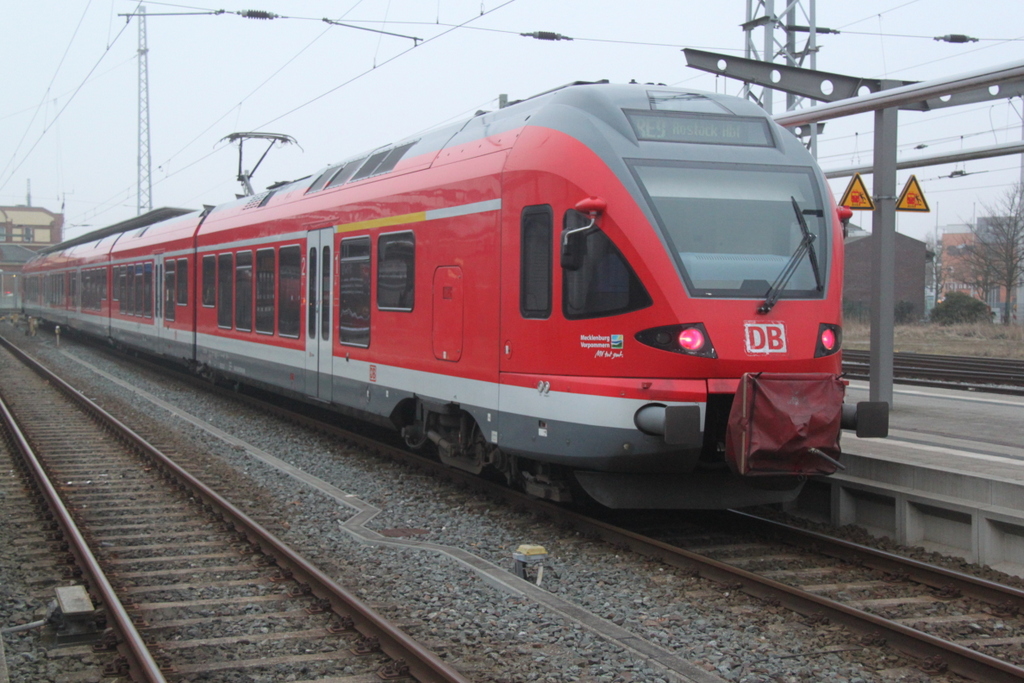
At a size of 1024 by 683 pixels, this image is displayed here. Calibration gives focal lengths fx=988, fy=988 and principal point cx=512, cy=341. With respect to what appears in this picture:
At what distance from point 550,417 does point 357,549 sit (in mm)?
1743

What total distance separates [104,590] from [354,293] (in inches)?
208

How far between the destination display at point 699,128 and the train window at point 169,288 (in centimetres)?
1386

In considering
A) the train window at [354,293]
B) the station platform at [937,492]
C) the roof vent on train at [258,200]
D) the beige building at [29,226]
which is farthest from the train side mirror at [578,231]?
the beige building at [29,226]

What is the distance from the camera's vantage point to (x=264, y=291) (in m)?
13.9

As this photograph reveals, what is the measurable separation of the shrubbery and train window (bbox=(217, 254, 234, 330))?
31679 mm

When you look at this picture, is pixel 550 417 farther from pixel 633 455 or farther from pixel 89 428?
pixel 89 428

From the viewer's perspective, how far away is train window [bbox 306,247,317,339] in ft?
39.3

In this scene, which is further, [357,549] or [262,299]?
[262,299]

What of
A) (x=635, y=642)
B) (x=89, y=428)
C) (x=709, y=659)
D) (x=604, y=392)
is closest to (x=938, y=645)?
(x=709, y=659)

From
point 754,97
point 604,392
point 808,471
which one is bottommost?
point 808,471

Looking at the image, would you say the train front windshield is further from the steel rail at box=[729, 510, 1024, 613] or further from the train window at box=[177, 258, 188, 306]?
the train window at box=[177, 258, 188, 306]

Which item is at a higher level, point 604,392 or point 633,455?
point 604,392

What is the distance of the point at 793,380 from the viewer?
670 centimetres

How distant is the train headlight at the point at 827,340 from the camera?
23.2ft
